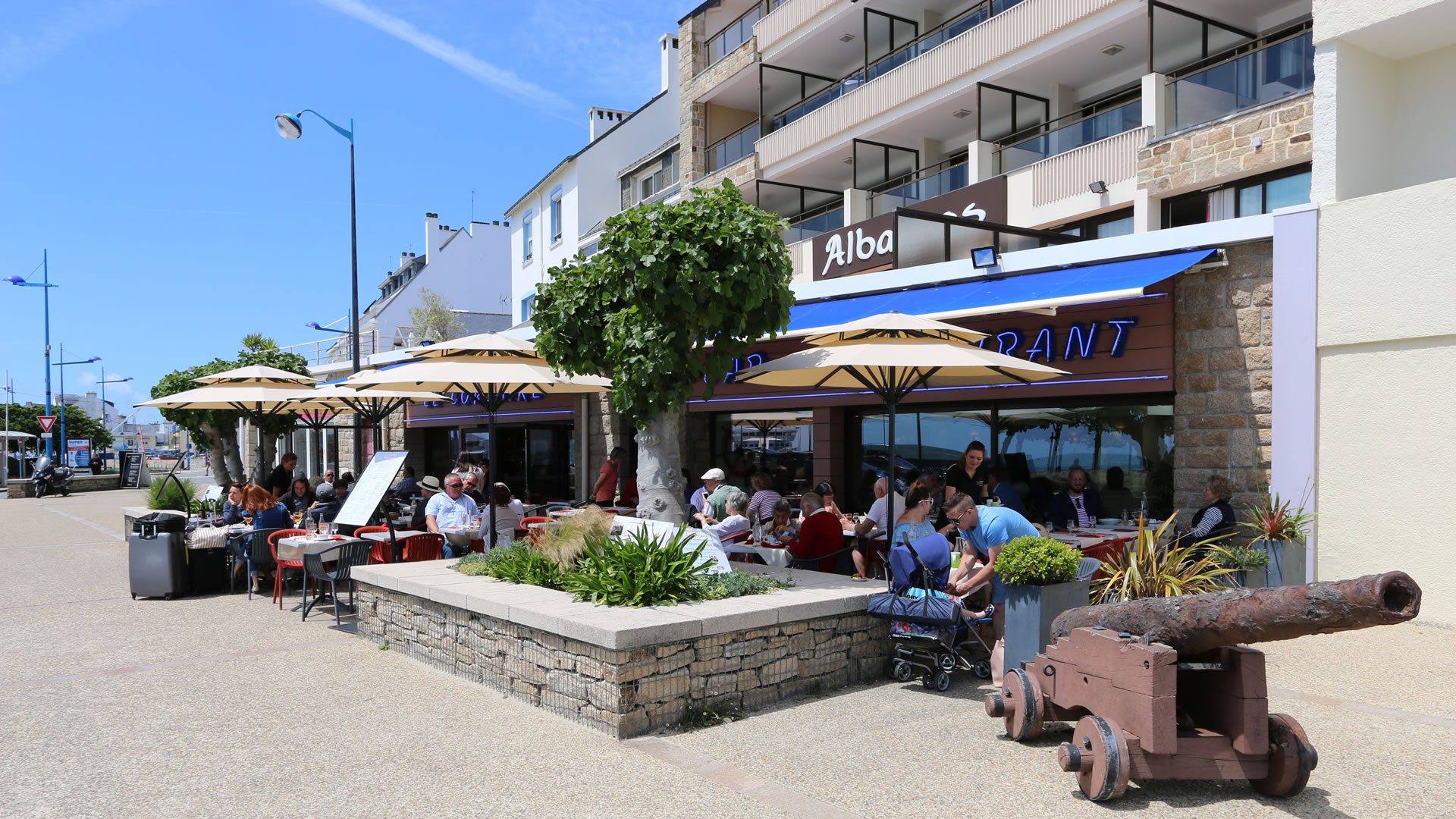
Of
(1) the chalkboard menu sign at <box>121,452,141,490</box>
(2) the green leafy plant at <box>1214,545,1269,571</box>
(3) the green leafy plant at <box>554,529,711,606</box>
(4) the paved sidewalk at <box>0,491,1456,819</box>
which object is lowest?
(1) the chalkboard menu sign at <box>121,452,141,490</box>

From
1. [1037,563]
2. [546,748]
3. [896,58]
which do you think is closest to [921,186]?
[896,58]

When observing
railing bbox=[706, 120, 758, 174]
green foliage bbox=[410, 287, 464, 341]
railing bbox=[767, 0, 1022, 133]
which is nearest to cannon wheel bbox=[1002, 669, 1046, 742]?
railing bbox=[767, 0, 1022, 133]

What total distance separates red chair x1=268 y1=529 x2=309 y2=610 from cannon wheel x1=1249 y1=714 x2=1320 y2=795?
27.8 feet

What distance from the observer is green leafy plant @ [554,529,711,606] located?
6.20 m

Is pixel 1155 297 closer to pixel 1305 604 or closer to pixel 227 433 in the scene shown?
pixel 1305 604

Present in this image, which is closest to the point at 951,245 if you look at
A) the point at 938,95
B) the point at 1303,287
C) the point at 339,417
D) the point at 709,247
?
the point at 938,95

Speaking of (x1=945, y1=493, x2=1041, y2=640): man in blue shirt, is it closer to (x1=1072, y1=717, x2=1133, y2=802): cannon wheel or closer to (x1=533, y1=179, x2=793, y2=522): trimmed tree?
(x1=1072, y1=717, x2=1133, y2=802): cannon wheel

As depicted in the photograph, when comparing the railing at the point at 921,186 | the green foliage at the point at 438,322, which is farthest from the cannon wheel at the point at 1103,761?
the green foliage at the point at 438,322

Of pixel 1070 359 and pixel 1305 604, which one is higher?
pixel 1070 359

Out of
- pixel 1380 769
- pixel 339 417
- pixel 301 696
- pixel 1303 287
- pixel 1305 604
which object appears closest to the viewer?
pixel 1305 604

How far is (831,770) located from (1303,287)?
23.5 feet

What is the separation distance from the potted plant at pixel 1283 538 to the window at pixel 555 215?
94.2ft

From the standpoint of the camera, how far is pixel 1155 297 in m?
9.94

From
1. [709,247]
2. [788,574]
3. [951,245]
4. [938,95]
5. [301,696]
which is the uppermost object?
[938,95]
